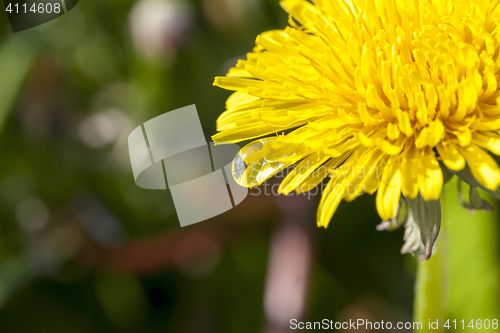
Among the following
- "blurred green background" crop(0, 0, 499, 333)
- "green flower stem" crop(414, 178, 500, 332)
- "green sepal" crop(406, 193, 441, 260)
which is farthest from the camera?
"blurred green background" crop(0, 0, 499, 333)

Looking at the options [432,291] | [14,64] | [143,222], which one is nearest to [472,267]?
[432,291]

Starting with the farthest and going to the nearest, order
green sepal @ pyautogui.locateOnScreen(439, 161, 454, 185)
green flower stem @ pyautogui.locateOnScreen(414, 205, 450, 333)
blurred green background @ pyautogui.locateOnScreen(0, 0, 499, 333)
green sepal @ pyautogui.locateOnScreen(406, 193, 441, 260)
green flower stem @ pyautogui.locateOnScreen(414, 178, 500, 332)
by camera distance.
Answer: blurred green background @ pyautogui.locateOnScreen(0, 0, 499, 333)
green flower stem @ pyautogui.locateOnScreen(414, 178, 500, 332)
green flower stem @ pyautogui.locateOnScreen(414, 205, 450, 333)
green sepal @ pyautogui.locateOnScreen(439, 161, 454, 185)
green sepal @ pyautogui.locateOnScreen(406, 193, 441, 260)

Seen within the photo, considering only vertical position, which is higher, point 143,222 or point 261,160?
point 261,160

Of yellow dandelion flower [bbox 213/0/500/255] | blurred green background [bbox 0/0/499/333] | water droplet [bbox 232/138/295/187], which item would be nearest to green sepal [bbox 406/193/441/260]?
yellow dandelion flower [bbox 213/0/500/255]

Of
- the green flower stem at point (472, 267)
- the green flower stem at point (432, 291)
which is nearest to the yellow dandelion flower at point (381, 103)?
the green flower stem at point (432, 291)

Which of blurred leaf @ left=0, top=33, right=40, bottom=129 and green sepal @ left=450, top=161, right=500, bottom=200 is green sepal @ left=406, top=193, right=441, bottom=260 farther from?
blurred leaf @ left=0, top=33, right=40, bottom=129

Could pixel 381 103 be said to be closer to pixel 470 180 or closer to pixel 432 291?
pixel 470 180

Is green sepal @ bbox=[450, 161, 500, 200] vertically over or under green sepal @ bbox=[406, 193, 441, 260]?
over
